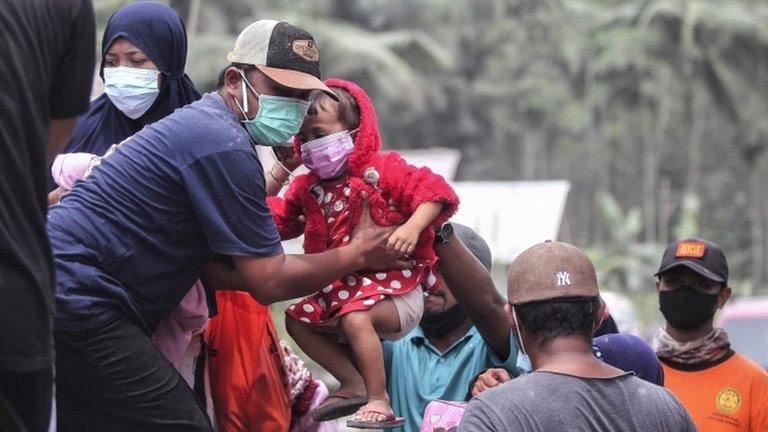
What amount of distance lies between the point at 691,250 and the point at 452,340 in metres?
1.27

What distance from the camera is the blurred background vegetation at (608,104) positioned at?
4344 centimetres

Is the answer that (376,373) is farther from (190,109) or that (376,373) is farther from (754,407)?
(754,407)

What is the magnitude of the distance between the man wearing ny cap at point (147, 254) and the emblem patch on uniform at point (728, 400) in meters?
2.22

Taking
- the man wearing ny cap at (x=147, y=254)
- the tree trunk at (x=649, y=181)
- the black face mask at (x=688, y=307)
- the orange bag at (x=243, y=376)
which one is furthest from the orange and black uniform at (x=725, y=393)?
the tree trunk at (x=649, y=181)

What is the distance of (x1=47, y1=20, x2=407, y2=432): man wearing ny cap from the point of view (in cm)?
356

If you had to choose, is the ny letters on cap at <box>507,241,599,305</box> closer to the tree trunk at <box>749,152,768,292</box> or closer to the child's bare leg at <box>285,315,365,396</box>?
the child's bare leg at <box>285,315,365,396</box>

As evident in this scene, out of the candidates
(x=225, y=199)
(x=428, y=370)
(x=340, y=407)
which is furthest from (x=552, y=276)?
(x=428, y=370)

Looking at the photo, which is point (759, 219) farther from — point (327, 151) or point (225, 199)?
point (225, 199)

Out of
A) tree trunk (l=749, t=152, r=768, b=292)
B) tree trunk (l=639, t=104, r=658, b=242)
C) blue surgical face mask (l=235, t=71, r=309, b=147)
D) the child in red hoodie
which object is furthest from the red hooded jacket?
tree trunk (l=639, t=104, r=658, b=242)

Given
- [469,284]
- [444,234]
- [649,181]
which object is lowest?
[649,181]

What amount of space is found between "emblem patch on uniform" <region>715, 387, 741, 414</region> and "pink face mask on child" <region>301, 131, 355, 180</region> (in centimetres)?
200

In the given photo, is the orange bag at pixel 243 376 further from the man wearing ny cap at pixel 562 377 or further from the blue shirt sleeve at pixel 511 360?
the man wearing ny cap at pixel 562 377

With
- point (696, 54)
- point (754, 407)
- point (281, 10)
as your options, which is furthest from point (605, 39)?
point (754, 407)

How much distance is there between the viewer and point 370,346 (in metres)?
4.21
